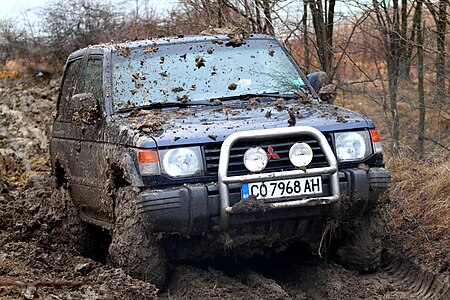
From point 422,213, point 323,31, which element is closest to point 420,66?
point 323,31

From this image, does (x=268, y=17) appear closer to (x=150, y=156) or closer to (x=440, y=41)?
(x=440, y=41)

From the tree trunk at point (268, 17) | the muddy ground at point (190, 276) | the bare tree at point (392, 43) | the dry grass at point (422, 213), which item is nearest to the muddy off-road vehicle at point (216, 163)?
the muddy ground at point (190, 276)

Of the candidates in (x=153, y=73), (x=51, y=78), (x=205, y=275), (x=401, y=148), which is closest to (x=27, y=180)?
(x=401, y=148)

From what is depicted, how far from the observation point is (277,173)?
579cm

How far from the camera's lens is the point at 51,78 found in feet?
87.0

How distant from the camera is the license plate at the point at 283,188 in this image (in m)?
5.77

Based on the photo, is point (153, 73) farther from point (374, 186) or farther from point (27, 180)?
point (27, 180)

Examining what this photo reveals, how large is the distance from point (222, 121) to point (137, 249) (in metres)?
1.02

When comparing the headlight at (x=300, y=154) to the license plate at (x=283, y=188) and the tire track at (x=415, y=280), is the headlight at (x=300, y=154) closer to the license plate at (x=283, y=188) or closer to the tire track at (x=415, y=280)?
the license plate at (x=283, y=188)

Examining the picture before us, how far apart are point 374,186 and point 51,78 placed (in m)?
21.4

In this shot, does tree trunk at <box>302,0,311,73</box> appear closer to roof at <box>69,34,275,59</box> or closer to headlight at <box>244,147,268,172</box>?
roof at <box>69,34,275,59</box>

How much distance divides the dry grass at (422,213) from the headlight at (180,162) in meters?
1.86

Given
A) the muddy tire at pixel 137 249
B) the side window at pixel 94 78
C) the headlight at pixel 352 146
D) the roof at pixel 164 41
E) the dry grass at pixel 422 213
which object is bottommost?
the dry grass at pixel 422 213

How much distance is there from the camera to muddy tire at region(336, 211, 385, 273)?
6469 mm
